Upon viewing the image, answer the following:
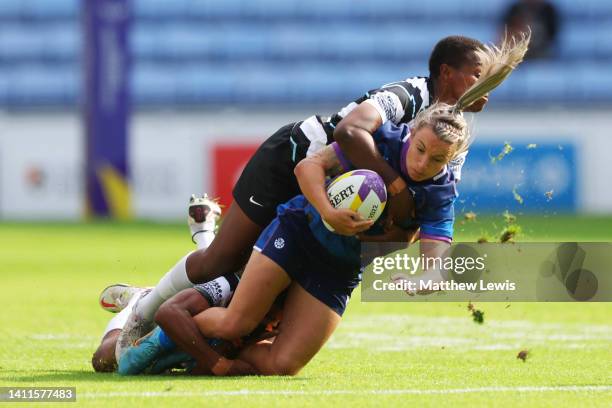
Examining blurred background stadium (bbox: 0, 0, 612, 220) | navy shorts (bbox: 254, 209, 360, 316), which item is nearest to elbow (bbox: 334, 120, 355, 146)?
navy shorts (bbox: 254, 209, 360, 316)

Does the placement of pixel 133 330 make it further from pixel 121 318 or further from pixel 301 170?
pixel 301 170

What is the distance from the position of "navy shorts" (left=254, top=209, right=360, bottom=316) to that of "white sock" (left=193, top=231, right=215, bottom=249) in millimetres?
1008

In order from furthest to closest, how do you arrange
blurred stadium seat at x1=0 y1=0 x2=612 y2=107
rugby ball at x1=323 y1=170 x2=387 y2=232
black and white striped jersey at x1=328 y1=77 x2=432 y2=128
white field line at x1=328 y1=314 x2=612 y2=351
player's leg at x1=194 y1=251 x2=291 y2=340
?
blurred stadium seat at x1=0 y1=0 x2=612 y2=107 < white field line at x1=328 y1=314 x2=612 y2=351 < black and white striped jersey at x1=328 y1=77 x2=432 y2=128 < player's leg at x1=194 y1=251 x2=291 y2=340 < rugby ball at x1=323 y1=170 x2=387 y2=232

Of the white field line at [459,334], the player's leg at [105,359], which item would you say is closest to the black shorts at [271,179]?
the player's leg at [105,359]

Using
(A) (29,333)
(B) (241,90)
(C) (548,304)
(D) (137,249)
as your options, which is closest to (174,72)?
(B) (241,90)

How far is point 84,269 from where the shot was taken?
13242mm

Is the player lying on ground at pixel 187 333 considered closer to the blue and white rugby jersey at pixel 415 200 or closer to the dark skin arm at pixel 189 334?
the dark skin arm at pixel 189 334

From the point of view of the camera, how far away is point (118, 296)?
705cm

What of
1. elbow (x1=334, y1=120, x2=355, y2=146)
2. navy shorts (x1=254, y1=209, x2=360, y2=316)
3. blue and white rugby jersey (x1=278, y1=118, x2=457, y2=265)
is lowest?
navy shorts (x1=254, y1=209, x2=360, y2=316)

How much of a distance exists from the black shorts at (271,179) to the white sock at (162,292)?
480 mm

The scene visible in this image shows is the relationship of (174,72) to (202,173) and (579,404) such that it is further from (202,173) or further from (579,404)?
(579,404)

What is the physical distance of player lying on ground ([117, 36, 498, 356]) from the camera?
247 inches

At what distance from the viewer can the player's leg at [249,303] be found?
592 centimetres

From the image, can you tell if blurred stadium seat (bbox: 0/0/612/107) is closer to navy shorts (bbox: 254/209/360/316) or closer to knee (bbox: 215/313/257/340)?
navy shorts (bbox: 254/209/360/316)
